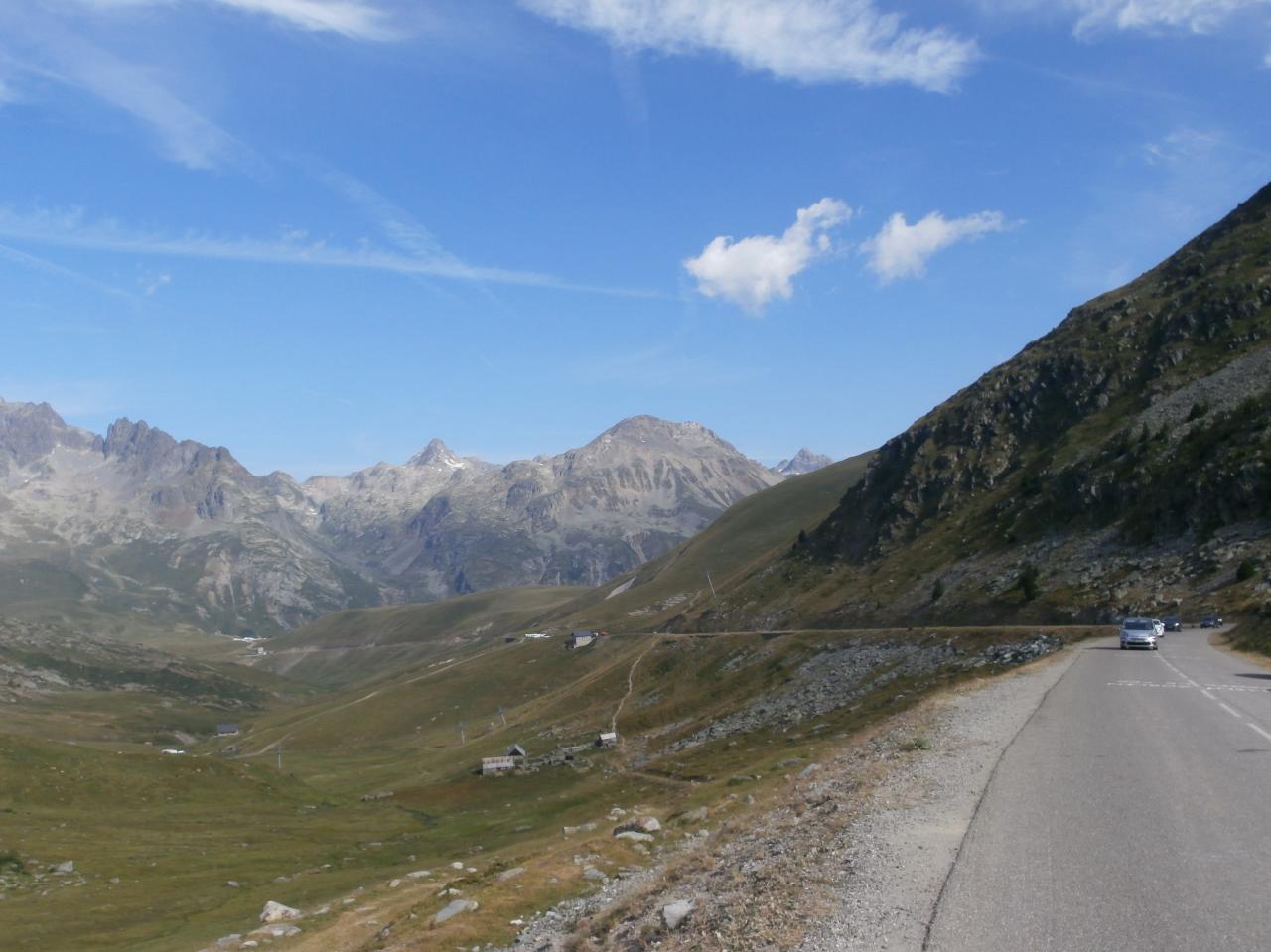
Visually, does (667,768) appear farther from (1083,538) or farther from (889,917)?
(889,917)

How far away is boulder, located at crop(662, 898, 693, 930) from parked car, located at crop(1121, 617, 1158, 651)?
188ft

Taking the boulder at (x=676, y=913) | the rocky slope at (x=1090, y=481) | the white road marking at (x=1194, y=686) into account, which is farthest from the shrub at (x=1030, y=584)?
the boulder at (x=676, y=913)

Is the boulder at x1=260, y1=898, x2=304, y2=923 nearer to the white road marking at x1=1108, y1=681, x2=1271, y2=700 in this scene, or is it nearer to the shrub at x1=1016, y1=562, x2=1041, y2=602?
the white road marking at x1=1108, y1=681, x2=1271, y2=700

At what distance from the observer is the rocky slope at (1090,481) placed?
10069cm

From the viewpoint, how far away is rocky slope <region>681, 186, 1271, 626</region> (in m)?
101

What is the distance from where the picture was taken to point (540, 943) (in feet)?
70.9

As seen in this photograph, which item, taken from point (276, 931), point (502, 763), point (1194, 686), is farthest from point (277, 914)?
point (502, 763)

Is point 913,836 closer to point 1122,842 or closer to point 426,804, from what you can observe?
point 1122,842

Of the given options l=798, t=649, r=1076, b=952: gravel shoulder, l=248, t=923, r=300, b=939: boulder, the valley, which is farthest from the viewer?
l=248, t=923, r=300, b=939: boulder

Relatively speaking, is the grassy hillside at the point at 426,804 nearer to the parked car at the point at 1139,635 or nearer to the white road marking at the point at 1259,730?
the parked car at the point at 1139,635

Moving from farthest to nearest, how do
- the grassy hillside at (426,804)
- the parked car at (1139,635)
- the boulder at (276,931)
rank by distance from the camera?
the parked car at (1139,635), the grassy hillside at (426,804), the boulder at (276,931)

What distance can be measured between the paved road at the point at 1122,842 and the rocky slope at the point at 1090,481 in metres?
64.1

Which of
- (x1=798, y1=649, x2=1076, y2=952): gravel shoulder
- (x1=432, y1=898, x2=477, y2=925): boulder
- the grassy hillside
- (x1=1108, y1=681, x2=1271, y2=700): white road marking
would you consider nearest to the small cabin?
the grassy hillside

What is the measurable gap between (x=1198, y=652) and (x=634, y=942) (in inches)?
2215
